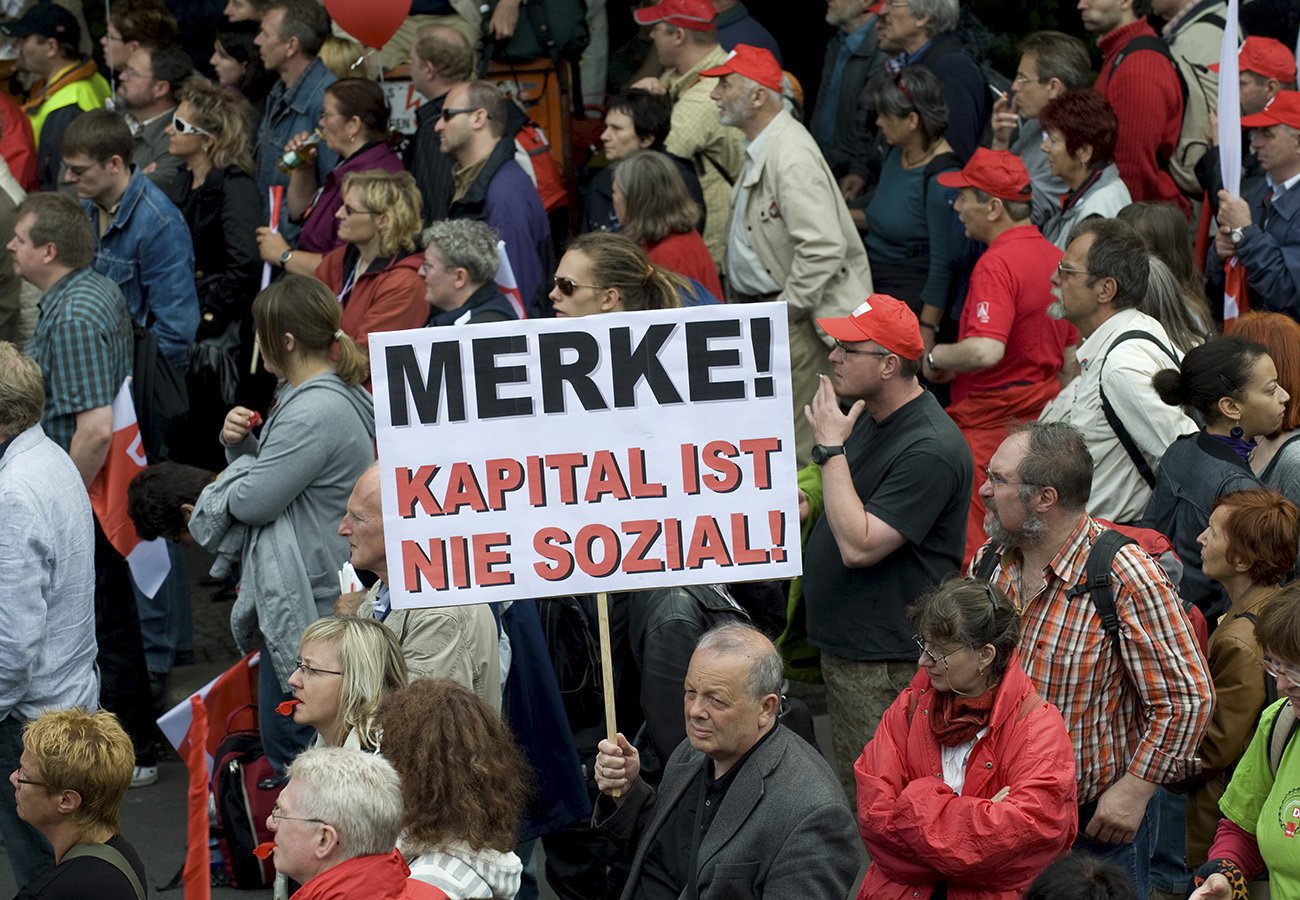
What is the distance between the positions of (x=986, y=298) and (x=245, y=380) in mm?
3720

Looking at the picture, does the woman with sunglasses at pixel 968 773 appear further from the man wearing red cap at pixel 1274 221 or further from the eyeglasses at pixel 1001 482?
the man wearing red cap at pixel 1274 221

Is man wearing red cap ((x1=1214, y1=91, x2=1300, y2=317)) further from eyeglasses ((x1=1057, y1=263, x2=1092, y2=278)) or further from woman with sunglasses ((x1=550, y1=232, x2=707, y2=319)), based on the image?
woman with sunglasses ((x1=550, y1=232, x2=707, y2=319))

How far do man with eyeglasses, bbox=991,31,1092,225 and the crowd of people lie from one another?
4 cm

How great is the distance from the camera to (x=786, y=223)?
8.59 m

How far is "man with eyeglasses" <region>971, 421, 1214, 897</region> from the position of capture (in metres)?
4.89

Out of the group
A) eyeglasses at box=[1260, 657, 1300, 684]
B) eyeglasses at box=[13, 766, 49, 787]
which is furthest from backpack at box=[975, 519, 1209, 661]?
eyeglasses at box=[13, 766, 49, 787]

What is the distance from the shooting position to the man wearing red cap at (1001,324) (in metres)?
7.61

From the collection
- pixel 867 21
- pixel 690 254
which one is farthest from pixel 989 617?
pixel 867 21

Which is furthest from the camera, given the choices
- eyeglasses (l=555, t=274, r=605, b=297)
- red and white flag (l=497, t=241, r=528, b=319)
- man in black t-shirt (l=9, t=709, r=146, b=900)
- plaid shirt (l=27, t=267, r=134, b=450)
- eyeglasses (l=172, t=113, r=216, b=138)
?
eyeglasses (l=172, t=113, r=216, b=138)

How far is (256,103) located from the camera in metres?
10.9

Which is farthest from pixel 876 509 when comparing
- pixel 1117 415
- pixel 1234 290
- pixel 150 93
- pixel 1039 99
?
pixel 150 93

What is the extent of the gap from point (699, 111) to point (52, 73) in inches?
153

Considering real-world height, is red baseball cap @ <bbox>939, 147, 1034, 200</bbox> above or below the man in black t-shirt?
above

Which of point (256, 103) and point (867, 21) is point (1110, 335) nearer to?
point (867, 21)
